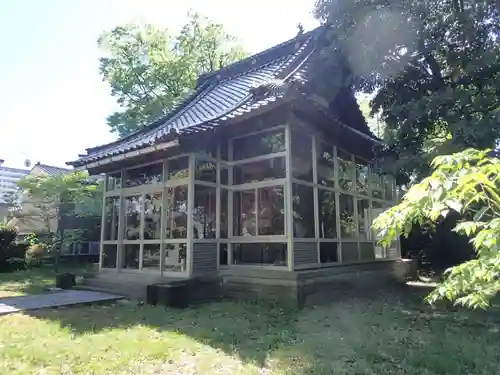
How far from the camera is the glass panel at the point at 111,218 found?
8930 millimetres

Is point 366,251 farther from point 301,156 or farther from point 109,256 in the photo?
point 109,256

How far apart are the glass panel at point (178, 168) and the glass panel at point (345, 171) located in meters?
3.69

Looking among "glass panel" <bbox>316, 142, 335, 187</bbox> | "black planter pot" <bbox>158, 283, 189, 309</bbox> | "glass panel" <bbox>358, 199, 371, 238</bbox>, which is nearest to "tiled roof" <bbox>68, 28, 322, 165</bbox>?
"glass panel" <bbox>316, 142, 335, 187</bbox>

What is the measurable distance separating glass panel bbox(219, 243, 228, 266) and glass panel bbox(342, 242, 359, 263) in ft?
8.83

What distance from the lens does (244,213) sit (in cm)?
779

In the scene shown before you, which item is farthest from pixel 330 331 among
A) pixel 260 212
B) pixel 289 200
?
pixel 260 212

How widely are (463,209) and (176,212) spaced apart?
21.9 ft

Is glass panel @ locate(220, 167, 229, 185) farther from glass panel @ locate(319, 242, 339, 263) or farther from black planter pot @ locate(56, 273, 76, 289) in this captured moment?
black planter pot @ locate(56, 273, 76, 289)

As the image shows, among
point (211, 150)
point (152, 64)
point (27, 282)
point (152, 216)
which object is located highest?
point (152, 64)

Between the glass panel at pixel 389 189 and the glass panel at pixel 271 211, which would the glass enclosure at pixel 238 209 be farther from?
the glass panel at pixel 389 189

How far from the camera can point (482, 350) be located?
13.5ft

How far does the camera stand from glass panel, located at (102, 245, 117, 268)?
8773 mm

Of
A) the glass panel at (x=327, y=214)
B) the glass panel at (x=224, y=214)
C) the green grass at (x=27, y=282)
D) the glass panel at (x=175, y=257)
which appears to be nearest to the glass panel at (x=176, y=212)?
the glass panel at (x=175, y=257)

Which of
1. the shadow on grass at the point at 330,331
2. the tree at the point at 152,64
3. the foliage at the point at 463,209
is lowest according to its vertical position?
the shadow on grass at the point at 330,331
